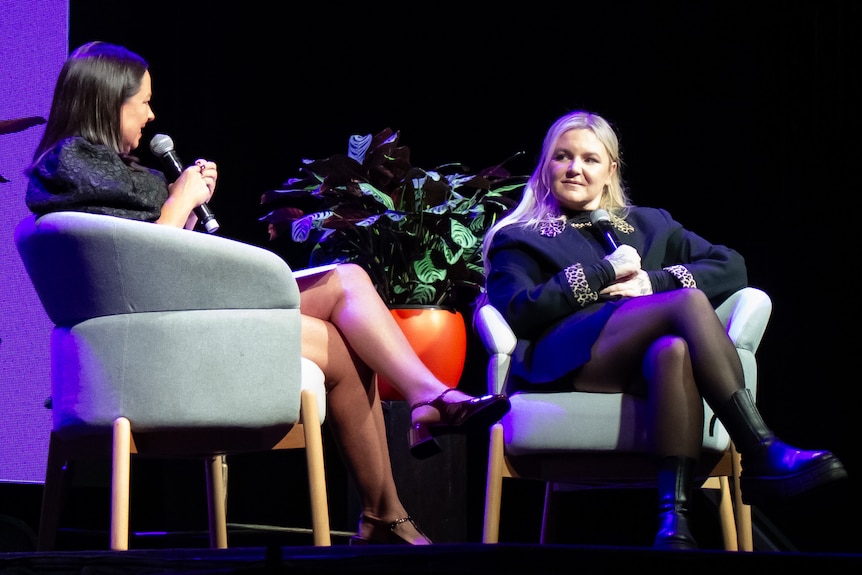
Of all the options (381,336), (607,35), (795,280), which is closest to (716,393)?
(381,336)

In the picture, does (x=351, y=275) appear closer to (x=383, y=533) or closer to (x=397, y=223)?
(x=383, y=533)

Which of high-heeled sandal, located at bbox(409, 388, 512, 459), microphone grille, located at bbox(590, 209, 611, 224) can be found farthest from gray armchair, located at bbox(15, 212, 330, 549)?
microphone grille, located at bbox(590, 209, 611, 224)

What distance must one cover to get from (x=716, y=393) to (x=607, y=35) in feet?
5.87

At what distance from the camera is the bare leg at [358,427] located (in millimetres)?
2195

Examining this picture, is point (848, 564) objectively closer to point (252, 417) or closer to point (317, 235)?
point (252, 417)

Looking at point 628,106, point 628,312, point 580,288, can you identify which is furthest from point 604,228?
point 628,106

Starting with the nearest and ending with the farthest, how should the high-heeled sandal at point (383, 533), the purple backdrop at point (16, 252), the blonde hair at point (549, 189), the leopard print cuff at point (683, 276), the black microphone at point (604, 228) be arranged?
the high-heeled sandal at point (383, 533), the leopard print cuff at point (683, 276), the black microphone at point (604, 228), the blonde hair at point (549, 189), the purple backdrop at point (16, 252)

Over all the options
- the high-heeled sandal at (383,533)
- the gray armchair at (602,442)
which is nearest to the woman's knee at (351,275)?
the gray armchair at (602,442)

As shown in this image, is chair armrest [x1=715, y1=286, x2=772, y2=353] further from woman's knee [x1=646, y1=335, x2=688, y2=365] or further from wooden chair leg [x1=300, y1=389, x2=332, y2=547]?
wooden chair leg [x1=300, y1=389, x2=332, y2=547]

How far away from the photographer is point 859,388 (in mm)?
2693

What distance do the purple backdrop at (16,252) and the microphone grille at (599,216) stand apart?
202cm

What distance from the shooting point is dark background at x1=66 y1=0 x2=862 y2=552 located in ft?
9.09

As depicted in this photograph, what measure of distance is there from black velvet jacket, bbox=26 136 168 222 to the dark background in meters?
1.48

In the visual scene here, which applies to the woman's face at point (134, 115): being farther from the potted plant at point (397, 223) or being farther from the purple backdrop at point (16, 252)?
the purple backdrop at point (16, 252)
